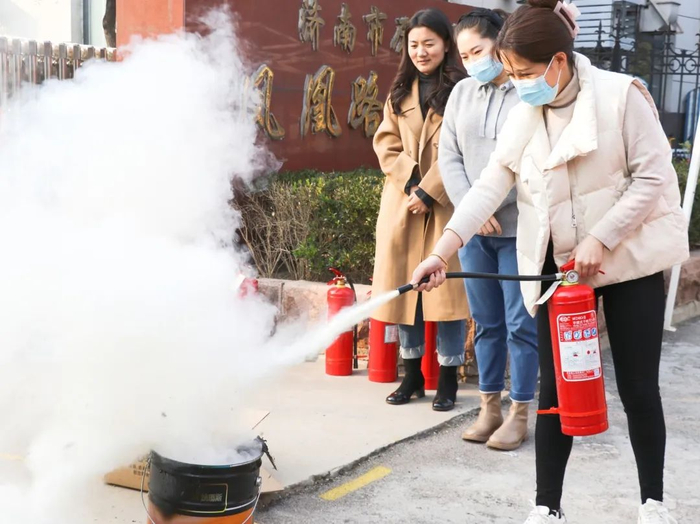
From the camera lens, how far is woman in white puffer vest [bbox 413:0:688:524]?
3.24m

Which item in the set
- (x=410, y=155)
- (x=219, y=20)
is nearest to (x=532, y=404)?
(x=410, y=155)

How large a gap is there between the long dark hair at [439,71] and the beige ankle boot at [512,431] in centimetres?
173

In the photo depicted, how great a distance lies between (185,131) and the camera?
5504 millimetres

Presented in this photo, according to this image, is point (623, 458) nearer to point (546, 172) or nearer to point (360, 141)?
point (546, 172)

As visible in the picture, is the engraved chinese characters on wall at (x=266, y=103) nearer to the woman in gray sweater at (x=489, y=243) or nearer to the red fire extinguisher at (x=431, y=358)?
the red fire extinguisher at (x=431, y=358)

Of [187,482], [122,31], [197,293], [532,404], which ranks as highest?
[122,31]

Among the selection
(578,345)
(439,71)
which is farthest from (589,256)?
(439,71)

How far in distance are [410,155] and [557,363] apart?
2312 millimetres

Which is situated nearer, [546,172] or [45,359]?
[546,172]

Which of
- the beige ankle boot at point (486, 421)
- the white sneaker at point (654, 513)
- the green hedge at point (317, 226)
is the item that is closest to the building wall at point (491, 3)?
the green hedge at point (317, 226)

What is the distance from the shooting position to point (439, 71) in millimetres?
5324

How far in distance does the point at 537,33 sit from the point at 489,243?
172cm

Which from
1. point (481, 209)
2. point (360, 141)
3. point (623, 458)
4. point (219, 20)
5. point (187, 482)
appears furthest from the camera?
point (360, 141)

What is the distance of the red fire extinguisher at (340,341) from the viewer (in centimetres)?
603
